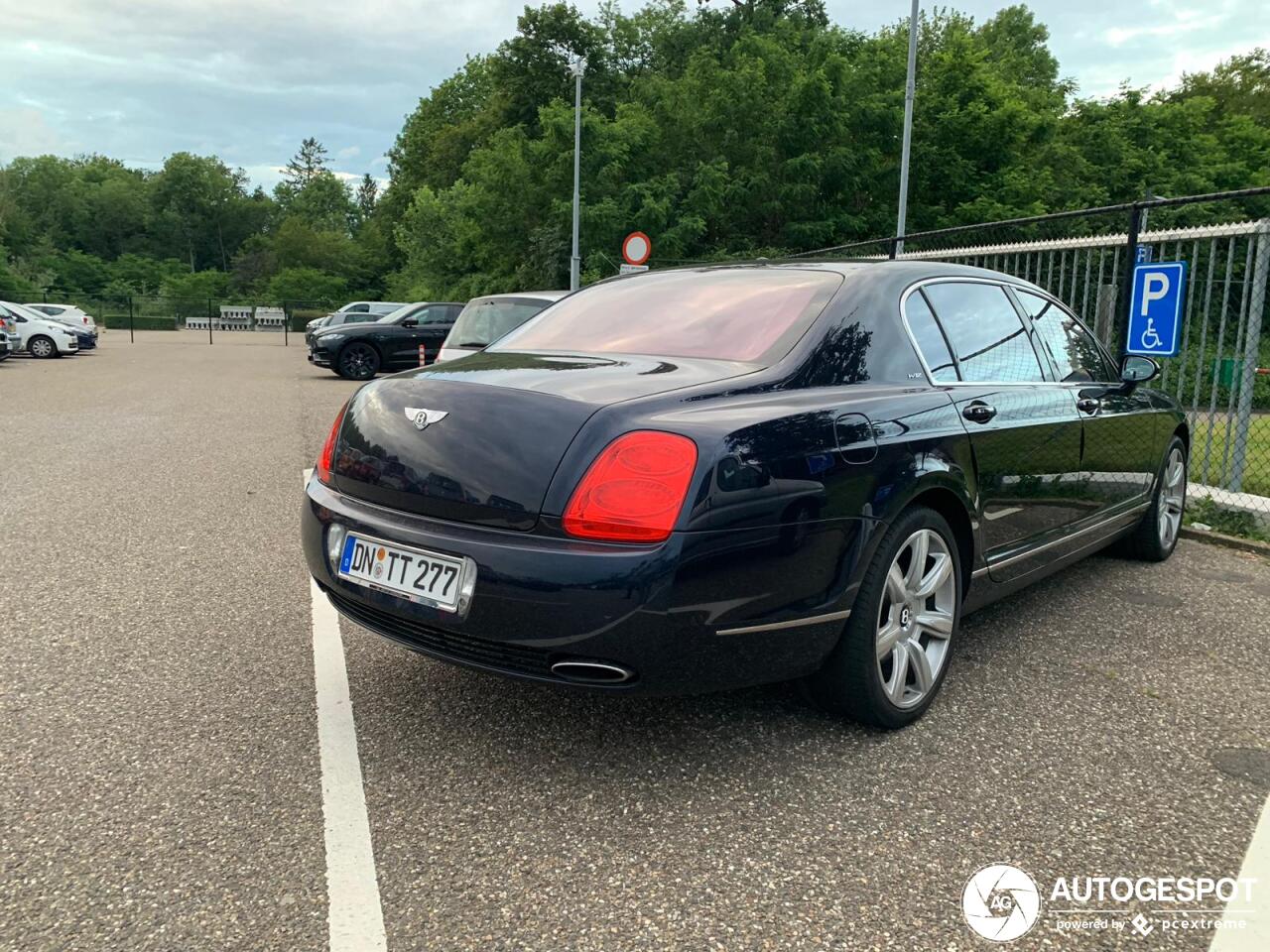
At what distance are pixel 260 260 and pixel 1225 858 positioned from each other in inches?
3961

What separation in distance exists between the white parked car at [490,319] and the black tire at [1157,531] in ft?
20.3

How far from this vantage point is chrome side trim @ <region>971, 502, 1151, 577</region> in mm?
3633

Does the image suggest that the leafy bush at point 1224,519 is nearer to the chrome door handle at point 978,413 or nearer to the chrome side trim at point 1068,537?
the chrome side trim at point 1068,537

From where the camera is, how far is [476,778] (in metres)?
2.73

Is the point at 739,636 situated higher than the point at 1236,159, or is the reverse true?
the point at 1236,159

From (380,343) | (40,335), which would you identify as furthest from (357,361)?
(40,335)

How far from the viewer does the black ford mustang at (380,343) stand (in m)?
18.4

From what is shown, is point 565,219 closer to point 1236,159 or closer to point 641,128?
point 641,128

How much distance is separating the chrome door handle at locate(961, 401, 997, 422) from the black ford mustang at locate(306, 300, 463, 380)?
618 inches

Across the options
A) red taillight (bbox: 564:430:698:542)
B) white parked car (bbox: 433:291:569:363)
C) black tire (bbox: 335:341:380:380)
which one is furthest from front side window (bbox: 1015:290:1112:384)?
black tire (bbox: 335:341:380:380)

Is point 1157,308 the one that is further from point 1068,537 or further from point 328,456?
point 328,456

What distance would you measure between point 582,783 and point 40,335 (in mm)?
28010

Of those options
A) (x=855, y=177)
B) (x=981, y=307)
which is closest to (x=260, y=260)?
(x=855, y=177)

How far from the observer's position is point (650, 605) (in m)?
2.43
